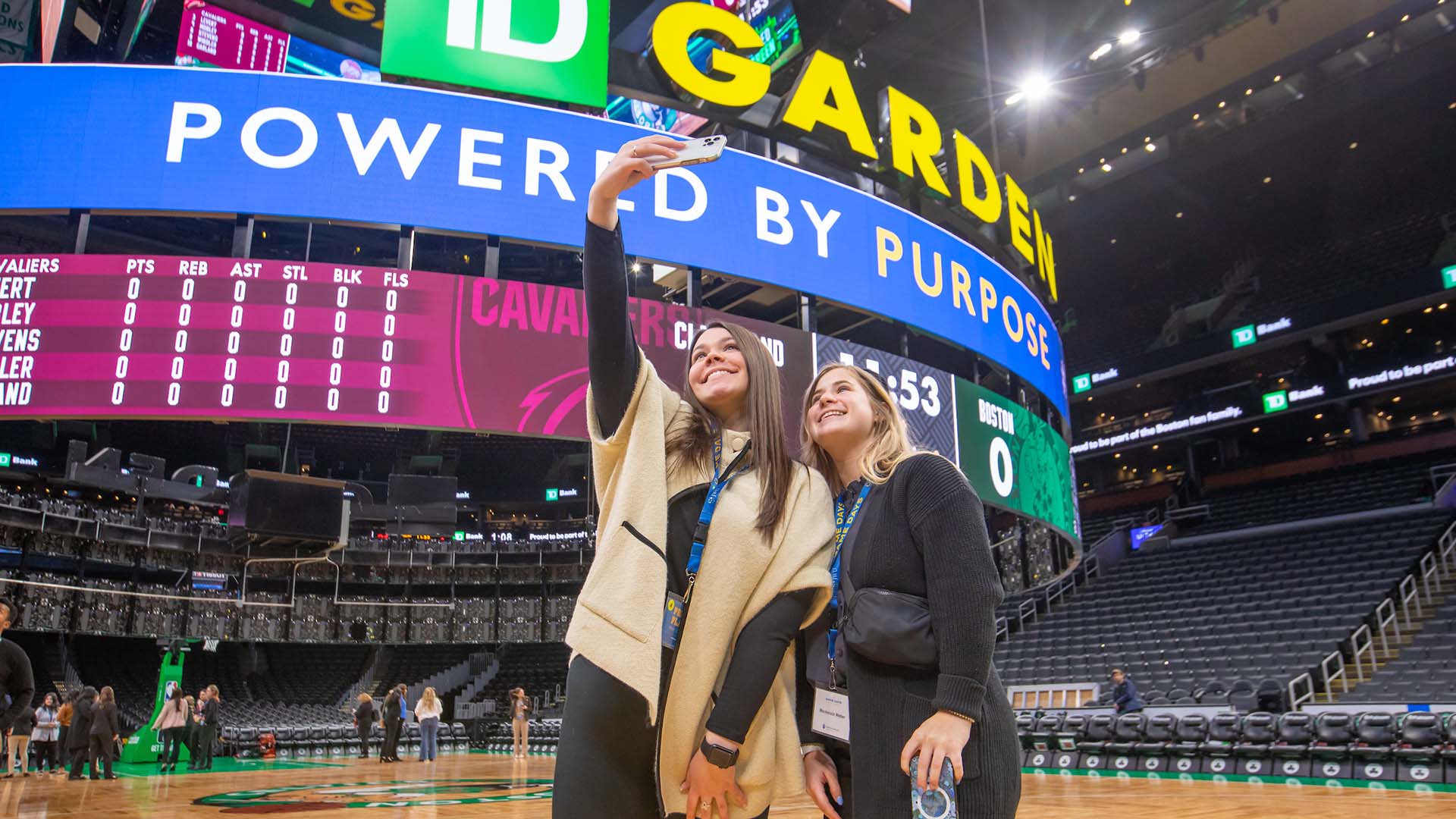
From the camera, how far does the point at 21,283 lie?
7820 mm

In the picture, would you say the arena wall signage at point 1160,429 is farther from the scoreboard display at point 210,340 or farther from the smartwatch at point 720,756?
the smartwatch at point 720,756

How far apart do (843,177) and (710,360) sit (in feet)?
42.8

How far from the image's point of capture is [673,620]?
176 cm

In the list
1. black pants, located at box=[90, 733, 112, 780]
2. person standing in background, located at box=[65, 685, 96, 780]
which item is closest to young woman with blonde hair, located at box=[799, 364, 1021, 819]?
black pants, located at box=[90, 733, 112, 780]

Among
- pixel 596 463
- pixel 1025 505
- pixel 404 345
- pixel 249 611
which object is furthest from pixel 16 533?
pixel 596 463

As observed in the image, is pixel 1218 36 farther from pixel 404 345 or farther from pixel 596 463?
pixel 596 463

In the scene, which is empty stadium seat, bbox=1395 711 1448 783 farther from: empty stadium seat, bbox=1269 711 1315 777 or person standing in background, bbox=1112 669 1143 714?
person standing in background, bbox=1112 669 1143 714

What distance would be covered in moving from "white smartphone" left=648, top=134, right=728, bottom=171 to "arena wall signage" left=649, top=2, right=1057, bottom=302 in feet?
27.4

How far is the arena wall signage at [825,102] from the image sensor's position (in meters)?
9.88

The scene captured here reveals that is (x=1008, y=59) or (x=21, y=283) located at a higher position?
(x=1008, y=59)

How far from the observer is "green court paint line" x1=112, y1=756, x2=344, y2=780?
13273 mm

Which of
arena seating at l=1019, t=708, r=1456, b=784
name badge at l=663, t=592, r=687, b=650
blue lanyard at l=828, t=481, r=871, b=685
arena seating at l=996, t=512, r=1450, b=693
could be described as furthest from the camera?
arena seating at l=996, t=512, r=1450, b=693

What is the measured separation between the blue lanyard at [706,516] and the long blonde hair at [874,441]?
0.87 feet

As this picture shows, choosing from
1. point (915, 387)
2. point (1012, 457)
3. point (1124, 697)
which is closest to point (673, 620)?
point (915, 387)
